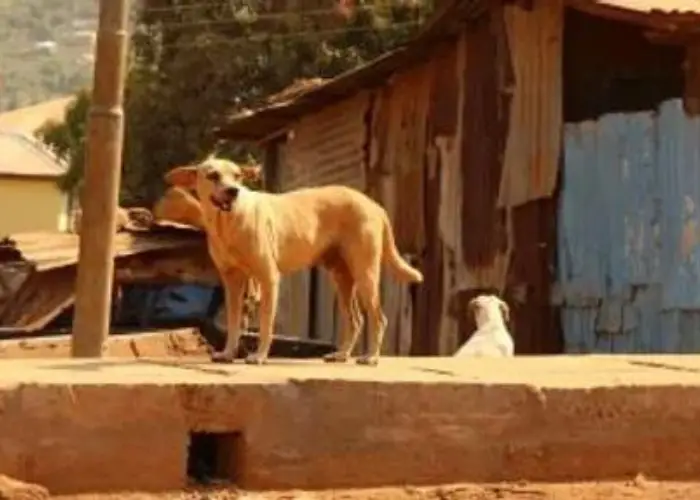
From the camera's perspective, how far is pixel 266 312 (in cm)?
819

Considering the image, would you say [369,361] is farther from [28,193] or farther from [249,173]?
[28,193]

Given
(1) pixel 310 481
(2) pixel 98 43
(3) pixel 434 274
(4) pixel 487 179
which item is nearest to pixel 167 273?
(3) pixel 434 274

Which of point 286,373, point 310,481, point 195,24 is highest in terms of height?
point 195,24

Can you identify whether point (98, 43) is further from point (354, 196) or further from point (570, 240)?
point (570, 240)

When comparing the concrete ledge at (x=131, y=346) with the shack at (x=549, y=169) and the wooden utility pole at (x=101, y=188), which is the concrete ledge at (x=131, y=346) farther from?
the wooden utility pole at (x=101, y=188)

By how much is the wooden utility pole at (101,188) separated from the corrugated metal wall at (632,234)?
5881 mm

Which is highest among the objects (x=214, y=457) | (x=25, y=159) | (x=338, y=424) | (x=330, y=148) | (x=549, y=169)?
(x=25, y=159)

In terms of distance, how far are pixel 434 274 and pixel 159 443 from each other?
1217cm

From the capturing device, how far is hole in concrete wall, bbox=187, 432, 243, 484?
7031 millimetres

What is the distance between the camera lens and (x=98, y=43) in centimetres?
1073

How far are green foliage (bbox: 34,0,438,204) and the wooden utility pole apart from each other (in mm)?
22034

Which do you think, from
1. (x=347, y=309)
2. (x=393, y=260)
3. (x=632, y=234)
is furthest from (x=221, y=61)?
(x=347, y=309)

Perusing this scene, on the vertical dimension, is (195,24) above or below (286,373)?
above

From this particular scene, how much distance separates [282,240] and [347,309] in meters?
0.85
